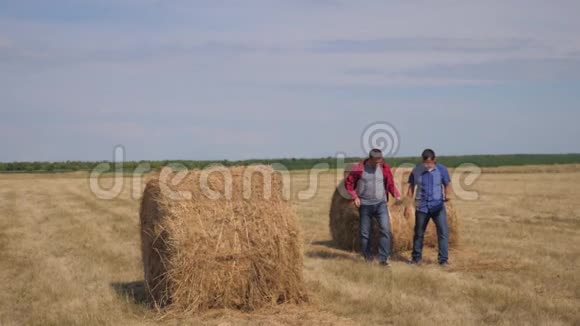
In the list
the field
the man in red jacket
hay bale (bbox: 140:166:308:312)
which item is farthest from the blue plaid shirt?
hay bale (bbox: 140:166:308:312)

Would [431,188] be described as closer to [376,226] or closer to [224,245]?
[376,226]

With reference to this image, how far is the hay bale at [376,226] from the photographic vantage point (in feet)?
40.6

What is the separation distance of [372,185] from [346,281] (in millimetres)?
2338

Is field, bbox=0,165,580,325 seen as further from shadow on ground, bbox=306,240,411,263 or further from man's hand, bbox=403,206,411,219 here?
man's hand, bbox=403,206,411,219

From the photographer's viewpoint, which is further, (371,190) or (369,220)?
(369,220)

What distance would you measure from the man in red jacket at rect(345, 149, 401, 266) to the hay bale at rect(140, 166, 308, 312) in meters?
3.16

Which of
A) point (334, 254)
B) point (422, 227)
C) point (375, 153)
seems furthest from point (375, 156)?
point (334, 254)

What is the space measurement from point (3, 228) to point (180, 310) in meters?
10.7

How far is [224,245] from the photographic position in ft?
25.8

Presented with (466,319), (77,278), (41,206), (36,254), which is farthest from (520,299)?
(41,206)

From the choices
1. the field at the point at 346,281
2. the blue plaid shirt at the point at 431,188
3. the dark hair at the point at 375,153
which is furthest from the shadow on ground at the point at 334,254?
the dark hair at the point at 375,153

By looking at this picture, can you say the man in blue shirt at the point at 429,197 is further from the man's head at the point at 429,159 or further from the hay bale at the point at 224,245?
the hay bale at the point at 224,245

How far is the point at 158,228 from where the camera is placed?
8180mm

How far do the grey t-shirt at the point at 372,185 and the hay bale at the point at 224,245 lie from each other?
3.17m
